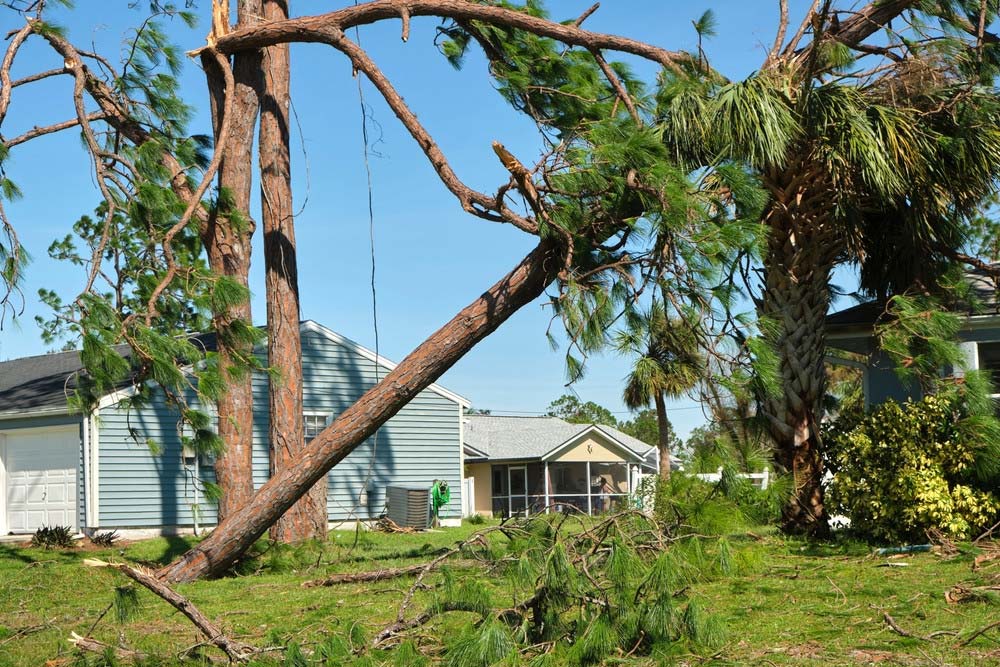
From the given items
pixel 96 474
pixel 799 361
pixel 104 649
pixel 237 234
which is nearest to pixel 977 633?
pixel 799 361

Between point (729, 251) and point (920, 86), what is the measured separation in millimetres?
3852

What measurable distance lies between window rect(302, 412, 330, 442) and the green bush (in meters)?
13.3

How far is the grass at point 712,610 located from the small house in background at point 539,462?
62.2ft

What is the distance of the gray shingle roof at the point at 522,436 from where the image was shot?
30.7 metres

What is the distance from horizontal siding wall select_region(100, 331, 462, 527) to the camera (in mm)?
18562

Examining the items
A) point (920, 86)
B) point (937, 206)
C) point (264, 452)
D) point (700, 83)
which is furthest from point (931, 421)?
point (264, 452)

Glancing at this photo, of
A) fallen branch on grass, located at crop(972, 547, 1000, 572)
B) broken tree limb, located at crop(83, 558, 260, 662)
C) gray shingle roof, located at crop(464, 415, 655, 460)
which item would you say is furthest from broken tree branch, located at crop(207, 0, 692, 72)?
gray shingle roof, located at crop(464, 415, 655, 460)

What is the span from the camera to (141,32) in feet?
37.7

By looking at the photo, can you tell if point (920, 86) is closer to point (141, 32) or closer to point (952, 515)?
point (952, 515)

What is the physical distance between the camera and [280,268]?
1350cm

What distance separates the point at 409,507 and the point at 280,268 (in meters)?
9.30

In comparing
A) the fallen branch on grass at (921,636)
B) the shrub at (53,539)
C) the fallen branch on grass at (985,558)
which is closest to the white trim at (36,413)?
the shrub at (53,539)

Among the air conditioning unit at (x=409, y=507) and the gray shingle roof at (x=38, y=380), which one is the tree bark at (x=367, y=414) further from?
the air conditioning unit at (x=409, y=507)

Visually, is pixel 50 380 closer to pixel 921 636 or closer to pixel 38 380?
pixel 38 380
